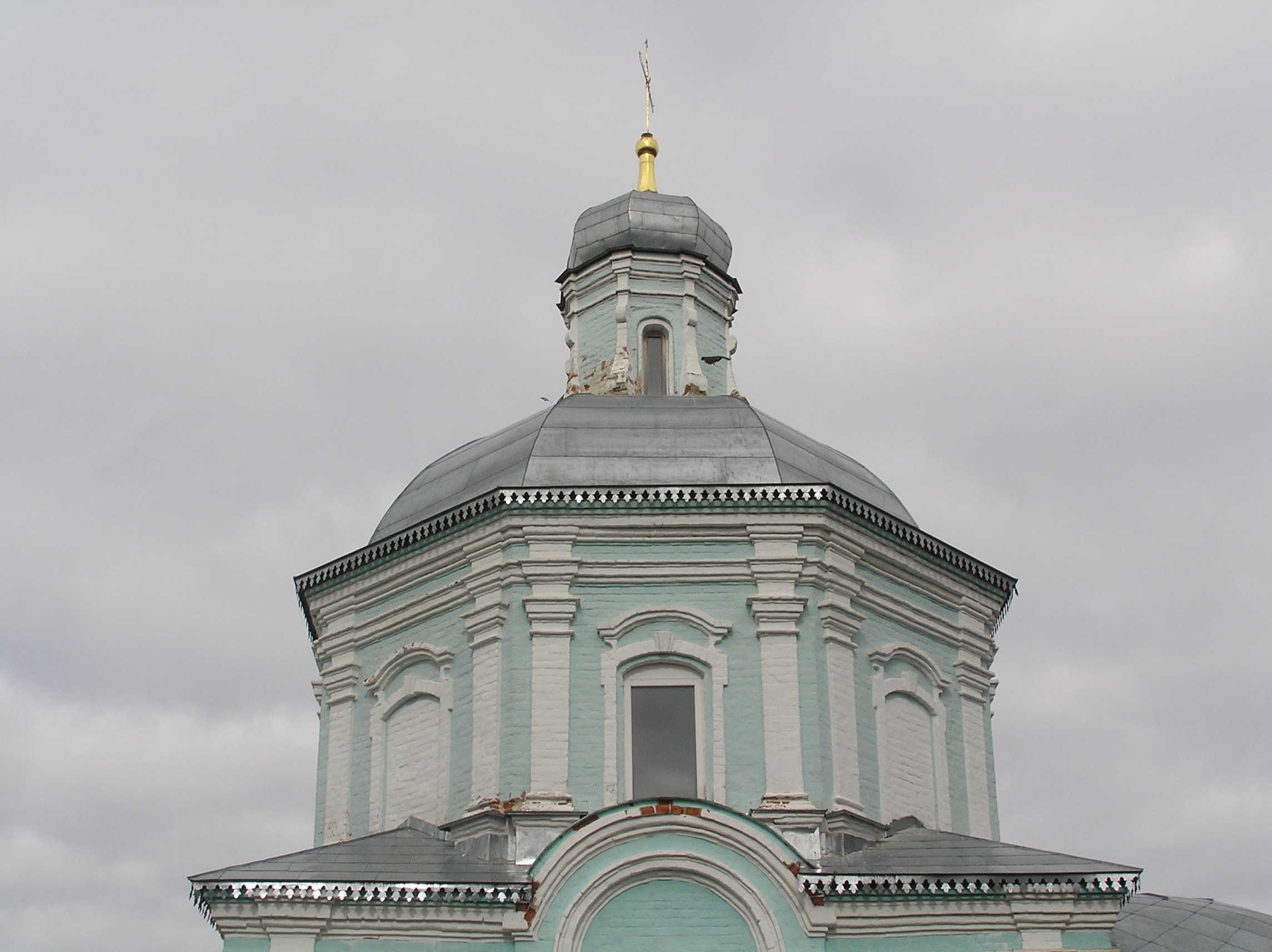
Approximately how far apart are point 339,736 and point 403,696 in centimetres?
96

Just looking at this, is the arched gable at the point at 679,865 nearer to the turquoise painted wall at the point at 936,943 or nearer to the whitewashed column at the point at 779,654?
the turquoise painted wall at the point at 936,943

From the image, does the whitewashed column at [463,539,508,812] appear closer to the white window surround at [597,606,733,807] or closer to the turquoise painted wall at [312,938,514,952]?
the white window surround at [597,606,733,807]

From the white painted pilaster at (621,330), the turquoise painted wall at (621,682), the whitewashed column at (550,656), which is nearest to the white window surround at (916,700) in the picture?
the turquoise painted wall at (621,682)

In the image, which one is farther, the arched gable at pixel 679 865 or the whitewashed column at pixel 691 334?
the whitewashed column at pixel 691 334

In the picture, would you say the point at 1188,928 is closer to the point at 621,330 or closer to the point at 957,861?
the point at 957,861

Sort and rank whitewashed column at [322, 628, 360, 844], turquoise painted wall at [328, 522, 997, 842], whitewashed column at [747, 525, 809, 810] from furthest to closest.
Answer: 1. whitewashed column at [322, 628, 360, 844]
2. turquoise painted wall at [328, 522, 997, 842]
3. whitewashed column at [747, 525, 809, 810]

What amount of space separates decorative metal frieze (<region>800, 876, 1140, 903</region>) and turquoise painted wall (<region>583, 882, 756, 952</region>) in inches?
29.1

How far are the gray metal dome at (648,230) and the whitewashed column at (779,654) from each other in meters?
6.50

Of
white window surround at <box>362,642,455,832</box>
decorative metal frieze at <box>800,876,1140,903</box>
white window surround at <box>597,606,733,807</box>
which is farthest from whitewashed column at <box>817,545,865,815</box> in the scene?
white window surround at <box>362,642,455,832</box>

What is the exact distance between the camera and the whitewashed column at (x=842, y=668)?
1411cm

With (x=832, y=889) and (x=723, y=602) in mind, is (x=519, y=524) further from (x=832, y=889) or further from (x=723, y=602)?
(x=832, y=889)

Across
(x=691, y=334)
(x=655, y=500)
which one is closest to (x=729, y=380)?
(x=691, y=334)

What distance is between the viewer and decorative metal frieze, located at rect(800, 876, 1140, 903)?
12320 mm

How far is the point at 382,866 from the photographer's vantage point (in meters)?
13.1
